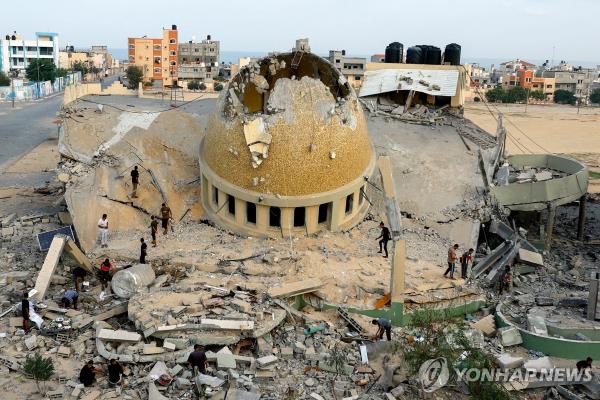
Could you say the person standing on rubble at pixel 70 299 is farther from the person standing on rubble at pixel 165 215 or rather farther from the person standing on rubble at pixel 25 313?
the person standing on rubble at pixel 165 215

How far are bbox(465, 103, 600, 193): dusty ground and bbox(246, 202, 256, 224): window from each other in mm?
23660

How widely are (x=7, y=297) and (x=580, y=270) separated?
61.5ft

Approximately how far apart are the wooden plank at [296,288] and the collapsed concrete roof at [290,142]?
136 inches

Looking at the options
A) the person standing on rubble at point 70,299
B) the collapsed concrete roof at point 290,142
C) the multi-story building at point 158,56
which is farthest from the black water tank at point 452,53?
the multi-story building at point 158,56

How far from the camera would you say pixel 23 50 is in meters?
99.1

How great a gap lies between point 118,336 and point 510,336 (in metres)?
9.49

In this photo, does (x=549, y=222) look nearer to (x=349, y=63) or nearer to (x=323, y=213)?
(x=323, y=213)

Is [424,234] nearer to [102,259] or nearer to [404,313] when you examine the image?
[404,313]

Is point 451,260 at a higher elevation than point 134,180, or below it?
below

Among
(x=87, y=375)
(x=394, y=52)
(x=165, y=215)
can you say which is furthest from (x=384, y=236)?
(x=394, y=52)

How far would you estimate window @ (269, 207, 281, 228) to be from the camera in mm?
18016

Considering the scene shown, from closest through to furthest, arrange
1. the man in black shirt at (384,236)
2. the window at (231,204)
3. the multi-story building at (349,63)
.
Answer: the man in black shirt at (384,236)
the window at (231,204)
the multi-story building at (349,63)

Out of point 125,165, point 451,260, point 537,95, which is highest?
point 537,95

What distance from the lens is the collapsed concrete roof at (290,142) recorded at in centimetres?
1738
